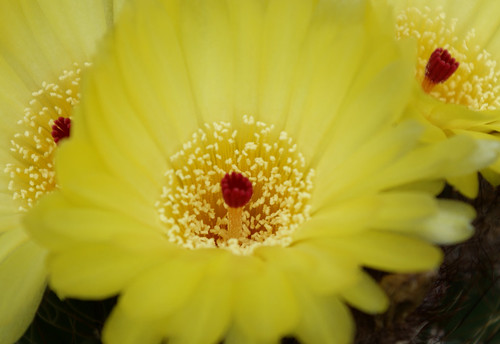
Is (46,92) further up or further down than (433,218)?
further down

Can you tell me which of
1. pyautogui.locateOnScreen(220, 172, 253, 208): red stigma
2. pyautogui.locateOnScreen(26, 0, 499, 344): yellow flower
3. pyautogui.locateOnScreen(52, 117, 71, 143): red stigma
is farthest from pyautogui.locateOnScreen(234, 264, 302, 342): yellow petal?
pyautogui.locateOnScreen(52, 117, 71, 143): red stigma

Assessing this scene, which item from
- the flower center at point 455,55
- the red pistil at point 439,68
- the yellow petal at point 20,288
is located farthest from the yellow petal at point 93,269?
the flower center at point 455,55

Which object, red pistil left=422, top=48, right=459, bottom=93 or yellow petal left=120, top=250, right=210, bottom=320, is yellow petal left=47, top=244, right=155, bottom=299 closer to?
yellow petal left=120, top=250, right=210, bottom=320

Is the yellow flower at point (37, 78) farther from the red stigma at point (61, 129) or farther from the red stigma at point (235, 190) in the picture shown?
the red stigma at point (235, 190)

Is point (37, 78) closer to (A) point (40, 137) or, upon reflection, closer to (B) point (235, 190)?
(A) point (40, 137)

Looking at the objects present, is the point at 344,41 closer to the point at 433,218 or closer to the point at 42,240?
the point at 433,218

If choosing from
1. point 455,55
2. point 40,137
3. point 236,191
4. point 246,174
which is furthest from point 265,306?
point 455,55

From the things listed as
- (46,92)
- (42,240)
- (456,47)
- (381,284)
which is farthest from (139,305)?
(456,47)
